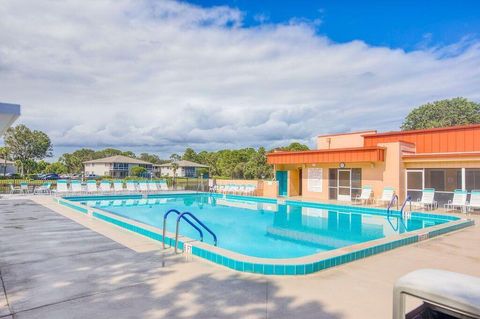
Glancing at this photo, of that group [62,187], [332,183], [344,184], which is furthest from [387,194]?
[62,187]

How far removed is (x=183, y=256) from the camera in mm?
5543

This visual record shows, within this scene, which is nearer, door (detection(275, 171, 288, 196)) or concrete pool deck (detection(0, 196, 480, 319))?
concrete pool deck (detection(0, 196, 480, 319))

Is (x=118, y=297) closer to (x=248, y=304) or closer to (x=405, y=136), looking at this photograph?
(x=248, y=304)

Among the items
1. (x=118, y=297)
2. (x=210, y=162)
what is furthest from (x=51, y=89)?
(x=210, y=162)

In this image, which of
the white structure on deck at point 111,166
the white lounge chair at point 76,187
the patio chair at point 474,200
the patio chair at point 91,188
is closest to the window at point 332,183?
the patio chair at point 474,200

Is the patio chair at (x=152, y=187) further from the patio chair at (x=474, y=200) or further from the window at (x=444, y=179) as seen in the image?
the patio chair at (x=474, y=200)

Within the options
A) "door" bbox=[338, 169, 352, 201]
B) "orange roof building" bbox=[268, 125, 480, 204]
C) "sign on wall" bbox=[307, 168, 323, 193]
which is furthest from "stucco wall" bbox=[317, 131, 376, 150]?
"door" bbox=[338, 169, 352, 201]

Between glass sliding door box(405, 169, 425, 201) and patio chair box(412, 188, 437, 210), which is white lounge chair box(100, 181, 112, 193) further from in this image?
patio chair box(412, 188, 437, 210)

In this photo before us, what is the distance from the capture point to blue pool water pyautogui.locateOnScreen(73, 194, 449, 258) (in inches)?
338

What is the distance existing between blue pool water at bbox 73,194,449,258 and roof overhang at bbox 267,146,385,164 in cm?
289

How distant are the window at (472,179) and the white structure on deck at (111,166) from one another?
50320mm

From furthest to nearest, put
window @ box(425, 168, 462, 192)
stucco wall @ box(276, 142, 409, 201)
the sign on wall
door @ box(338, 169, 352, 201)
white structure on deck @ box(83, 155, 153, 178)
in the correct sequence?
white structure on deck @ box(83, 155, 153, 178), the sign on wall, door @ box(338, 169, 352, 201), stucco wall @ box(276, 142, 409, 201), window @ box(425, 168, 462, 192)

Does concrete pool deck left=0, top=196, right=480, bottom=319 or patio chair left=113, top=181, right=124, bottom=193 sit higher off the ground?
patio chair left=113, top=181, right=124, bottom=193

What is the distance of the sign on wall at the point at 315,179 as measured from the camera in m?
18.8
